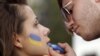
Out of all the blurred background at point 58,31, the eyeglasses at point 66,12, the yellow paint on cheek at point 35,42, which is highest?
the eyeglasses at point 66,12

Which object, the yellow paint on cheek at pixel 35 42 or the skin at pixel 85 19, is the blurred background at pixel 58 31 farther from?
the yellow paint on cheek at pixel 35 42

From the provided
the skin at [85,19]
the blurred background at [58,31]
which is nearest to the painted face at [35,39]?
the skin at [85,19]

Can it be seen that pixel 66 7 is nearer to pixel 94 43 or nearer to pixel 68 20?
pixel 68 20

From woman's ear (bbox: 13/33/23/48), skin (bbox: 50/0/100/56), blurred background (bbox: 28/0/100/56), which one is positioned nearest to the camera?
woman's ear (bbox: 13/33/23/48)

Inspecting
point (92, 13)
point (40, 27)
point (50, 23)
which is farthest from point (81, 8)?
point (50, 23)

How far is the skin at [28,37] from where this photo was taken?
5.00m

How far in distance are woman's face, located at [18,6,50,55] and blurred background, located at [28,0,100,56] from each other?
1033cm

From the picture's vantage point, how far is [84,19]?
18.2ft

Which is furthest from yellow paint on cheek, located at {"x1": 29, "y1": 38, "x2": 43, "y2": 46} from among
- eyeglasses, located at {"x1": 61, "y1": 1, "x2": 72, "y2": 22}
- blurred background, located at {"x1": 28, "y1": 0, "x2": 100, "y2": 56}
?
blurred background, located at {"x1": 28, "y1": 0, "x2": 100, "y2": 56}

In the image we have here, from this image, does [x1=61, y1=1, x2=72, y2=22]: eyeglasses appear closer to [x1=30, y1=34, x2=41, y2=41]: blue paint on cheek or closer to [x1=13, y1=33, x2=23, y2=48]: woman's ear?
[x1=30, y1=34, x2=41, y2=41]: blue paint on cheek

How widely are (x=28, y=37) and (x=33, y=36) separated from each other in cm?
5

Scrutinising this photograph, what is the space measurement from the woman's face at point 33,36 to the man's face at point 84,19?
493 millimetres

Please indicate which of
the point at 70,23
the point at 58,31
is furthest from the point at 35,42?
the point at 58,31

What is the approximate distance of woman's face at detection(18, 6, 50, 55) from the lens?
16.5 ft
